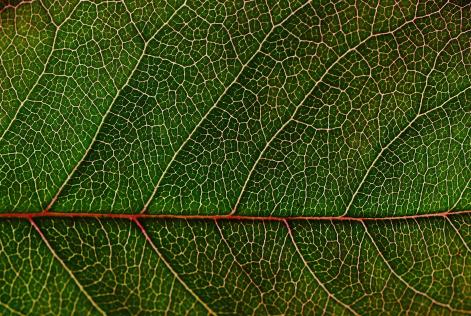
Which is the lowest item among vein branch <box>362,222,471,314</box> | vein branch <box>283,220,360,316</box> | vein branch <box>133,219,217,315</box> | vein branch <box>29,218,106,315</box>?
vein branch <box>362,222,471,314</box>

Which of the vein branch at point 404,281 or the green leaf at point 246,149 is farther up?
the green leaf at point 246,149

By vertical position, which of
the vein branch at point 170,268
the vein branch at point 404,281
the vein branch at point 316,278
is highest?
the vein branch at point 170,268

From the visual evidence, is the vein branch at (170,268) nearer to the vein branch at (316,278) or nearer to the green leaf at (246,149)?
the green leaf at (246,149)

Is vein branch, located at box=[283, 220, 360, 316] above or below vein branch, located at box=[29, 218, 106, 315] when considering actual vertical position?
below

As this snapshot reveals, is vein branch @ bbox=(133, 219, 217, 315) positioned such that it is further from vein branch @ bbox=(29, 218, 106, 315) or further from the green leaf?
vein branch @ bbox=(29, 218, 106, 315)

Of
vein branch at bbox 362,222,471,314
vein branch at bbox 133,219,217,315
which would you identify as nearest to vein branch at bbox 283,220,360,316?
vein branch at bbox 362,222,471,314

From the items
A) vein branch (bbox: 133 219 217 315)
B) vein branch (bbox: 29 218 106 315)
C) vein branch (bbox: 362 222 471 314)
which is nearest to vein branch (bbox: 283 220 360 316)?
vein branch (bbox: 362 222 471 314)

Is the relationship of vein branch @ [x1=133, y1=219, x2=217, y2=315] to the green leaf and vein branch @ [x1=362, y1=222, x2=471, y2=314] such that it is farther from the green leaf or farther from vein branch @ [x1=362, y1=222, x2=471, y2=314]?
vein branch @ [x1=362, y1=222, x2=471, y2=314]

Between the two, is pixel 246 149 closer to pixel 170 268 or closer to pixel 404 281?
pixel 170 268

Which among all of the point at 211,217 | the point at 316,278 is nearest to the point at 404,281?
the point at 316,278

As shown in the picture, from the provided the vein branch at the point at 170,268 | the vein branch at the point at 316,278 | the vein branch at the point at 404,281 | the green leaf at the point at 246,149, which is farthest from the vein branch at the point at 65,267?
the vein branch at the point at 404,281
